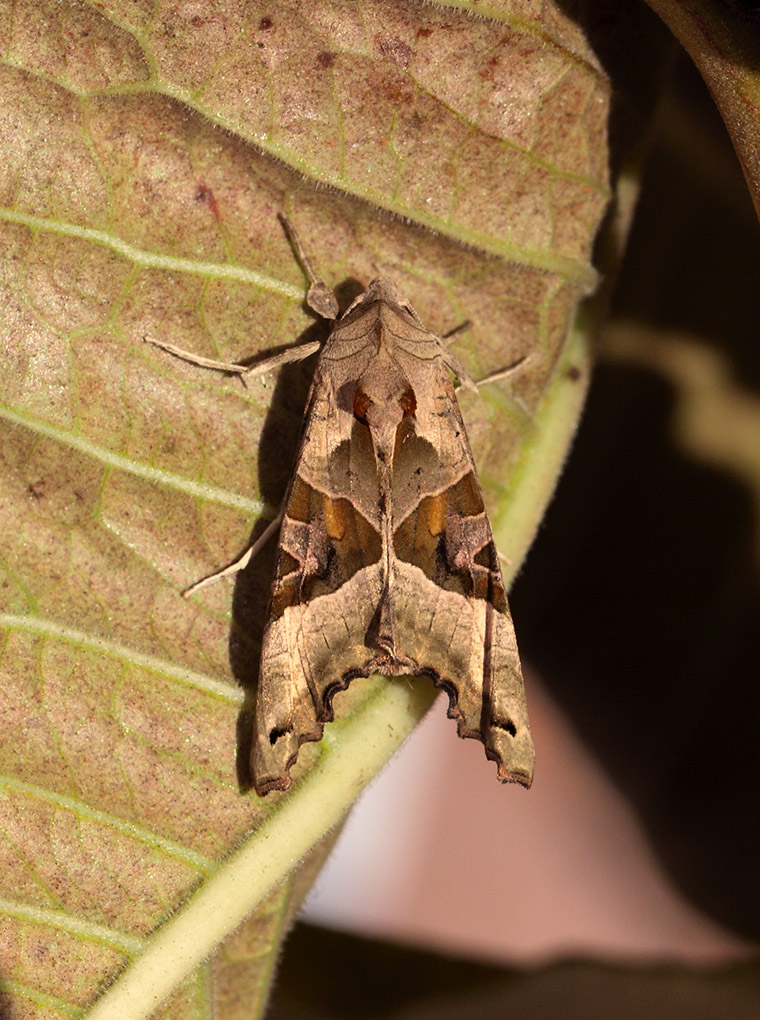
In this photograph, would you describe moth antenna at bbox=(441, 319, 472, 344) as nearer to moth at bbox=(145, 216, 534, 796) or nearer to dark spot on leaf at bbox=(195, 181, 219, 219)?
moth at bbox=(145, 216, 534, 796)

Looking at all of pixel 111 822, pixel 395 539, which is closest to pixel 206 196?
pixel 395 539

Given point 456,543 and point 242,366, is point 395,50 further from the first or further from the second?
point 456,543

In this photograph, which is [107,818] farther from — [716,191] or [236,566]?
[716,191]

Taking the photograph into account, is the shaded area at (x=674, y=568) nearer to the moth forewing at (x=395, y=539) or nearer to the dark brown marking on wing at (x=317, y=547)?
the moth forewing at (x=395, y=539)

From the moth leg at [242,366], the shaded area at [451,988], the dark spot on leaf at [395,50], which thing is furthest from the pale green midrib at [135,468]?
the shaded area at [451,988]

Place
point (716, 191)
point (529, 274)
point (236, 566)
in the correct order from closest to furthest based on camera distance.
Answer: point (236, 566) → point (529, 274) → point (716, 191)

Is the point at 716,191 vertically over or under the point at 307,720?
over

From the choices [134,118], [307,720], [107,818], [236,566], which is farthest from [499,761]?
[134,118]
